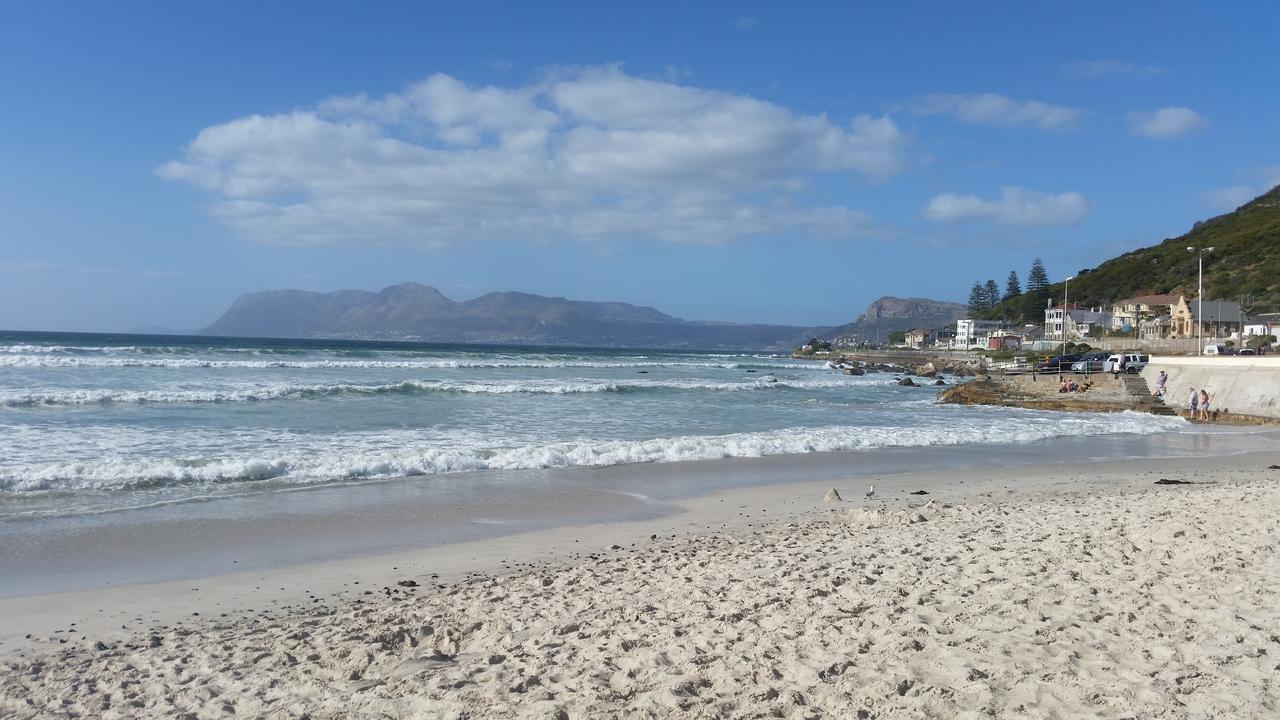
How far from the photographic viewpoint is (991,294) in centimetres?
16662

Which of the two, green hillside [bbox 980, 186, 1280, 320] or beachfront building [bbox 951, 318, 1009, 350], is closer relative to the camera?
green hillside [bbox 980, 186, 1280, 320]

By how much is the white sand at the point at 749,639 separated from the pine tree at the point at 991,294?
172086mm

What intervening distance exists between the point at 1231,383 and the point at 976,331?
106859 mm

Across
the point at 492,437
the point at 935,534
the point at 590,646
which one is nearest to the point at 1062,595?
the point at 935,534

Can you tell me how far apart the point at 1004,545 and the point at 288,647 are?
585 centimetres

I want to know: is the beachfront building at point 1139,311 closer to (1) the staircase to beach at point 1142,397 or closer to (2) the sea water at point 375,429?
(1) the staircase to beach at point 1142,397

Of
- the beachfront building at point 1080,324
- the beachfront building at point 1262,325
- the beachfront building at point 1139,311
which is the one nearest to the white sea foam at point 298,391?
the beachfront building at point 1262,325

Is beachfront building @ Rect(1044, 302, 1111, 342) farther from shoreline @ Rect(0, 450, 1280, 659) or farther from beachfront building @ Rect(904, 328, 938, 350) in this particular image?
shoreline @ Rect(0, 450, 1280, 659)

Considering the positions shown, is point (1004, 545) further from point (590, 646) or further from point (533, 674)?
point (533, 674)

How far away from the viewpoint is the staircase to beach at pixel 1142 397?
92.4 feet

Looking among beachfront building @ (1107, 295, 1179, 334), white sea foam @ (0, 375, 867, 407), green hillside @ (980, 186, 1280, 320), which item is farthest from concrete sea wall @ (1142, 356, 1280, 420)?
beachfront building @ (1107, 295, 1179, 334)

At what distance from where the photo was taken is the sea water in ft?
37.6

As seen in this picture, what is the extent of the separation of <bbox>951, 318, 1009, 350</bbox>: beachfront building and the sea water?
9686 centimetres

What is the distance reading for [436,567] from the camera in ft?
23.9
